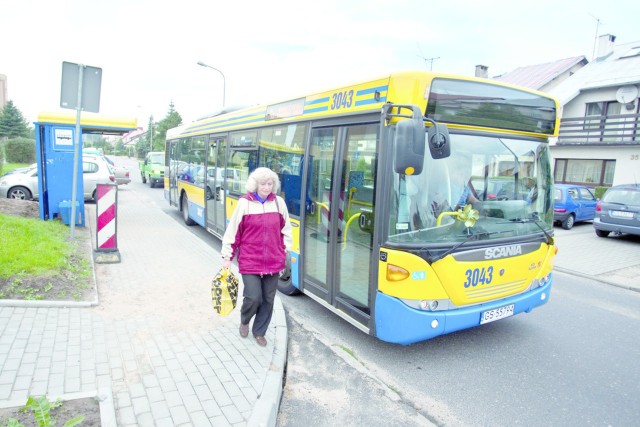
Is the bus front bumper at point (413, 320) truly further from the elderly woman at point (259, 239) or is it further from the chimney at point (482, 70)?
the chimney at point (482, 70)

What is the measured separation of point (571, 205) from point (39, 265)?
15.0 meters

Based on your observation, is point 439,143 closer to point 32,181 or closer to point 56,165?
point 56,165

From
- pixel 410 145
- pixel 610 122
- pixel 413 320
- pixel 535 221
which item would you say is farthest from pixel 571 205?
pixel 410 145

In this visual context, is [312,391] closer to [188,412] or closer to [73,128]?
[188,412]

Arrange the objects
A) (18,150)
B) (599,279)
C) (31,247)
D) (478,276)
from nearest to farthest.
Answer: (478,276), (31,247), (599,279), (18,150)

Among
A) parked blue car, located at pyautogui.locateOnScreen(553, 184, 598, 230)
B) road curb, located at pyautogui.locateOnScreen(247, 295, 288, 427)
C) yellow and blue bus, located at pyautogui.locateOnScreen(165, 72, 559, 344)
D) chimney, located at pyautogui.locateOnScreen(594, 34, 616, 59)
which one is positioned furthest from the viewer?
chimney, located at pyautogui.locateOnScreen(594, 34, 616, 59)

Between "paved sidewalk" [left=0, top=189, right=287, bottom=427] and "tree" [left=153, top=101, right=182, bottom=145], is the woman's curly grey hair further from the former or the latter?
"tree" [left=153, top=101, right=182, bottom=145]

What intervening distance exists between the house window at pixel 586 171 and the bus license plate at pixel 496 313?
72.2ft

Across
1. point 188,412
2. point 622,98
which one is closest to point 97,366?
point 188,412

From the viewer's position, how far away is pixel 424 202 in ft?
13.2

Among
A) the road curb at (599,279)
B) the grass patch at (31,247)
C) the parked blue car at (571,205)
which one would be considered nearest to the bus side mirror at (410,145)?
the grass patch at (31,247)

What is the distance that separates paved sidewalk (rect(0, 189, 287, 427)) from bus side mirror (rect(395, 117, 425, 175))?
2.11 metres

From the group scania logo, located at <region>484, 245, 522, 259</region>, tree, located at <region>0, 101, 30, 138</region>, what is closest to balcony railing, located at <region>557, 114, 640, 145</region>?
scania logo, located at <region>484, 245, 522, 259</region>

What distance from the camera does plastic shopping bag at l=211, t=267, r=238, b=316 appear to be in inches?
169
